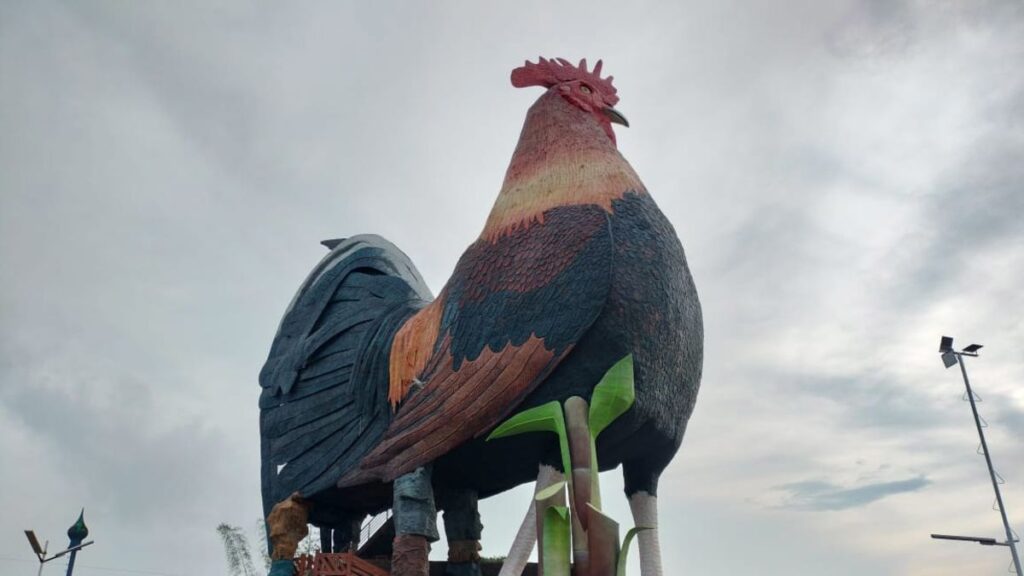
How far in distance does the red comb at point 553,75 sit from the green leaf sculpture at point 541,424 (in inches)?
165

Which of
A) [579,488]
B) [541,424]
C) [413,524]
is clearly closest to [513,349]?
[541,424]

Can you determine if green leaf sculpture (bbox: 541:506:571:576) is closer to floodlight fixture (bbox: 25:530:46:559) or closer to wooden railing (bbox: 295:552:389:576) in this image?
wooden railing (bbox: 295:552:389:576)

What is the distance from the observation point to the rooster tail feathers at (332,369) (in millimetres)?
9398

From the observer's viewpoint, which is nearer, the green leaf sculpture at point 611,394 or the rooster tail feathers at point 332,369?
the green leaf sculpture at point 611,394

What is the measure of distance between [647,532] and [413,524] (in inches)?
95.4

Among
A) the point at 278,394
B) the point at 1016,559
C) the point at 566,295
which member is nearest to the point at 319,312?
the point at 278,394

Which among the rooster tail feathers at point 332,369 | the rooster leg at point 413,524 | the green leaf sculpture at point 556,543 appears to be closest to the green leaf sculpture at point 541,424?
the green leaf sculpture at point 556,543

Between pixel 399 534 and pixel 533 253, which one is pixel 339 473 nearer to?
pixel 399 534

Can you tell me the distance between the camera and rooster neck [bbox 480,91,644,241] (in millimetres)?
8547

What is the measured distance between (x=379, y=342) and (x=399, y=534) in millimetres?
2314

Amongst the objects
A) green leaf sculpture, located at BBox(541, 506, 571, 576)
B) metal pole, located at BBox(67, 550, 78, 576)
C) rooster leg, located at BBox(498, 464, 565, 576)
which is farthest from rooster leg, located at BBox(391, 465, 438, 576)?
metal pole, located at BBox(67, 550, 78, 576)

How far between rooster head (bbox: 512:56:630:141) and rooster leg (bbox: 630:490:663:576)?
418cm

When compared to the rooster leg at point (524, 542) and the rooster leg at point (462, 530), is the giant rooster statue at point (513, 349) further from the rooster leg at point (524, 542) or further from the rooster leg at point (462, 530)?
the rooster leg at point (524, 542)

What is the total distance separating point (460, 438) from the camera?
26.1 feet
